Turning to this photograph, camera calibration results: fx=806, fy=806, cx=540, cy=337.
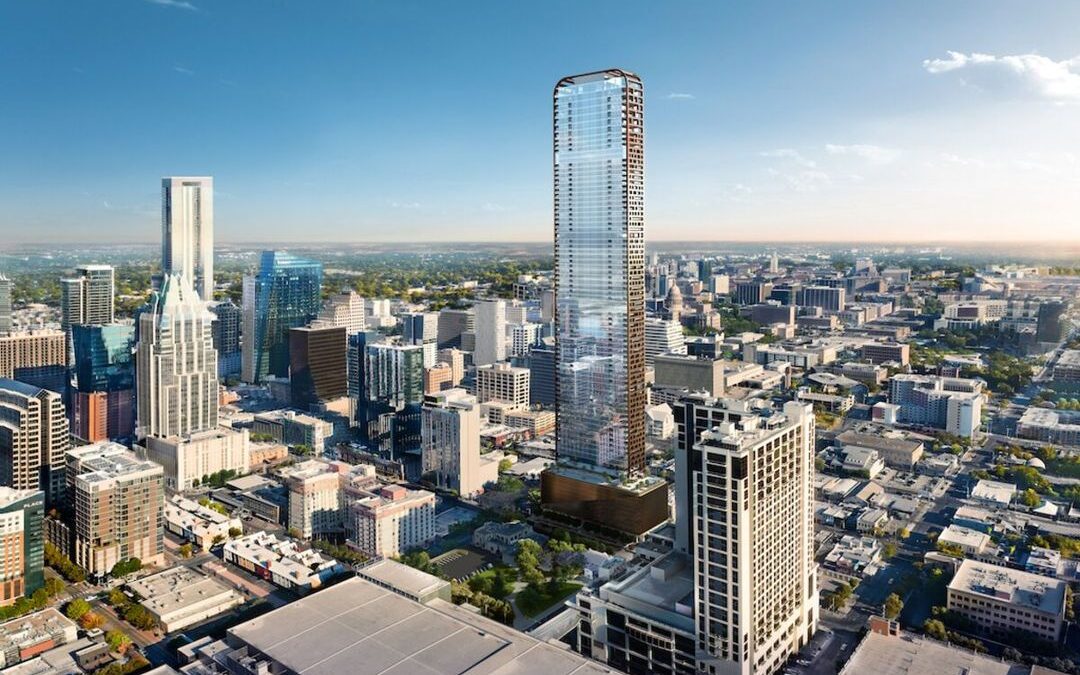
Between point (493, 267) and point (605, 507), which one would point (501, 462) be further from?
point (493, 267)

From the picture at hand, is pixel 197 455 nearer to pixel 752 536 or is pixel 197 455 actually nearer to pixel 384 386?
pixel 384 386

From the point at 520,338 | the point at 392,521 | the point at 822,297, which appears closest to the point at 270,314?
the point at 520,338

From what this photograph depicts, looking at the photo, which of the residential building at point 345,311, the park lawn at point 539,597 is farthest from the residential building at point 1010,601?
the residential building at point 345,311

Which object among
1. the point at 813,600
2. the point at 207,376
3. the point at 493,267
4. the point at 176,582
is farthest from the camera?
the point at 493,267

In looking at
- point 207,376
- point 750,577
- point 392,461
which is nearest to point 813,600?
point 750,577

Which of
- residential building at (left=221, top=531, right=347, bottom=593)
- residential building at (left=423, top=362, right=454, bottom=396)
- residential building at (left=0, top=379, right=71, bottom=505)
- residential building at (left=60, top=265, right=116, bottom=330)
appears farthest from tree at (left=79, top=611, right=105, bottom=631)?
residential building at (left=60, top=265, right=116, bottom=330)
